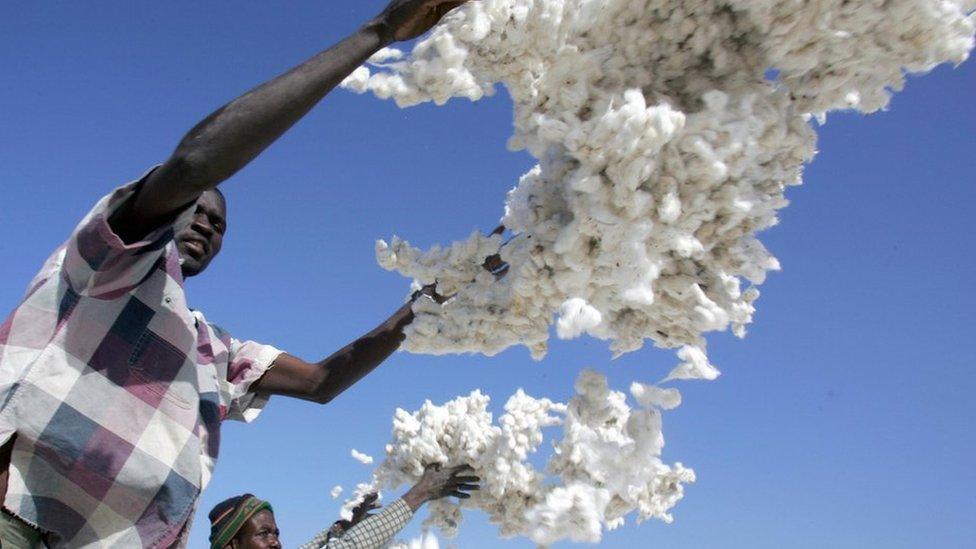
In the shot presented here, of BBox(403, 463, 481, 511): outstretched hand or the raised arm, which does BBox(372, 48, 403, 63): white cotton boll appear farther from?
BBox(403, 463, 481, 511): outstretched hand

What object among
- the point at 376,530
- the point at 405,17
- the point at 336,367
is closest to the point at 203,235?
the point at 336,367

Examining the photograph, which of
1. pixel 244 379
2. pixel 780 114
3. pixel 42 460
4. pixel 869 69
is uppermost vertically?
pixel 869 69

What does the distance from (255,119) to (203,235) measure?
1110 millimetres

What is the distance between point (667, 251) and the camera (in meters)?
1.57

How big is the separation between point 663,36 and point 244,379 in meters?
1.55

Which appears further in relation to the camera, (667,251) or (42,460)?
(42,460)

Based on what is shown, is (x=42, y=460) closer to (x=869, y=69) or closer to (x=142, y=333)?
(x=142, y=333)

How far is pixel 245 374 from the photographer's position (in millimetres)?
2375

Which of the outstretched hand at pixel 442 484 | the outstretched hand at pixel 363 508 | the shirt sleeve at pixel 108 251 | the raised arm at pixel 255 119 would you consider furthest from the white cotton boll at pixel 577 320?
the outstretched hand at pixel 363 508

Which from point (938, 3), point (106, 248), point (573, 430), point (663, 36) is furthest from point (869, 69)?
point (106, 248)

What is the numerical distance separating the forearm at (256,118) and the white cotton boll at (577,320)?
24.2 inches

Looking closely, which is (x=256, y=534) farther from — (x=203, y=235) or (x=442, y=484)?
(x=203, y=235)

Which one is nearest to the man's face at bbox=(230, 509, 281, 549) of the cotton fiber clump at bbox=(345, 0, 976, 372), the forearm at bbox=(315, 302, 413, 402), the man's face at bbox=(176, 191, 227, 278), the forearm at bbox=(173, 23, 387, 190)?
the forearm at bbox=(315, 302, 413, 402)

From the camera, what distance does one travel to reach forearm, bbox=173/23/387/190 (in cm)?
142
